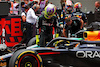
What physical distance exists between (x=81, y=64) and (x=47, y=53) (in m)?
0.77

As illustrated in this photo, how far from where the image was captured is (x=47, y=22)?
21.7 ft

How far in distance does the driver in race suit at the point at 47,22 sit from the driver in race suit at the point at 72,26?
1664 millimetres

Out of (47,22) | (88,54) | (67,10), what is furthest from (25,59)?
(67,10)

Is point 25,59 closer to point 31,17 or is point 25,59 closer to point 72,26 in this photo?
point 72,26

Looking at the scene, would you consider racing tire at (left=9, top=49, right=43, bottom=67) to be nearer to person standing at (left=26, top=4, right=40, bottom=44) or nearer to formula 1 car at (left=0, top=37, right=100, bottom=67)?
formula 1 car at (left=0, top=37, right=100, bottom=67)

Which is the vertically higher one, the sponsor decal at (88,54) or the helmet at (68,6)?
the helmet at (68,6)

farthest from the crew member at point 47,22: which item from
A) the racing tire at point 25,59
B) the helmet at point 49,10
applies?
the racing tire at point 25,59

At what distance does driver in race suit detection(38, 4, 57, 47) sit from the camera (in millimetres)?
6296

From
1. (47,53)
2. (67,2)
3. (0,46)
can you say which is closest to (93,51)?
(47,53)

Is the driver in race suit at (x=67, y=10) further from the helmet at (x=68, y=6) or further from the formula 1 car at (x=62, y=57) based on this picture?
the formula 1 car at (x=62, y=57)

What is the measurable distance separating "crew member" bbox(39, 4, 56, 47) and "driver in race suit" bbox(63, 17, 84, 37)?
1665 mm

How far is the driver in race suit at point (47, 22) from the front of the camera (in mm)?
6296

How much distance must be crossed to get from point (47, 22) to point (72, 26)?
2.07 m

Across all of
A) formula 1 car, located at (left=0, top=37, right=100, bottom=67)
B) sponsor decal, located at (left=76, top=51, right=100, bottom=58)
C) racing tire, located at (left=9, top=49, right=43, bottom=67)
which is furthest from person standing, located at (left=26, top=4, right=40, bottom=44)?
sponsor decal, located at (left=76, top=51, right=100, bottom=58)
